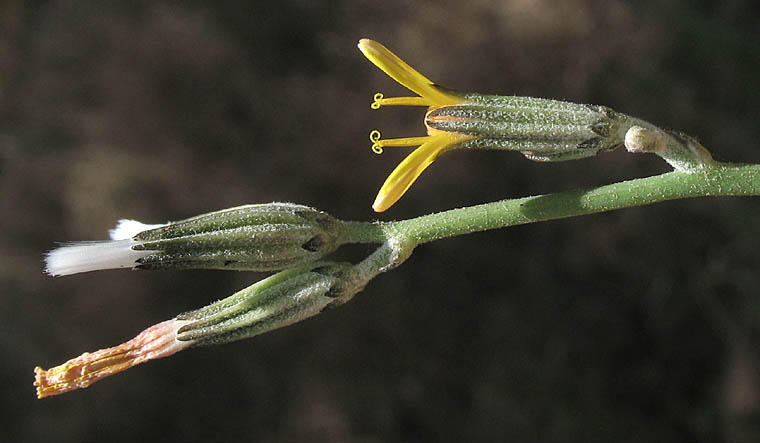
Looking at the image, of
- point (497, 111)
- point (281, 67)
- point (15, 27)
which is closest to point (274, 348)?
point (281, 67)

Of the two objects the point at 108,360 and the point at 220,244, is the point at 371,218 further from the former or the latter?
the point at 108,360

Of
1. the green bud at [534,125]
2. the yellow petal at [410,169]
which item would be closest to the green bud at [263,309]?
the yellow petal at [410,169]

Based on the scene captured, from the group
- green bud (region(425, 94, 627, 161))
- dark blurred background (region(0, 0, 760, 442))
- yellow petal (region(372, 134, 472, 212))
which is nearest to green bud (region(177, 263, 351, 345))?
yellow petal (region(372, 134, 472, 212))

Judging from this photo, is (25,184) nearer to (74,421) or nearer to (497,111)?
(74,421)

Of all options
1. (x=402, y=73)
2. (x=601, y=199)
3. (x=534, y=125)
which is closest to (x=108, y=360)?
(x=402, y=73)

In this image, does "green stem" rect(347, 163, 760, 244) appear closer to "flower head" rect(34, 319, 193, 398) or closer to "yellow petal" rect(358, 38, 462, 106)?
"yellow petal" rect(358, 38, 462, 106)

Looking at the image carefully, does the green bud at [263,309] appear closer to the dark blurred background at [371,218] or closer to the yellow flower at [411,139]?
the yellow flower at [411,139]
